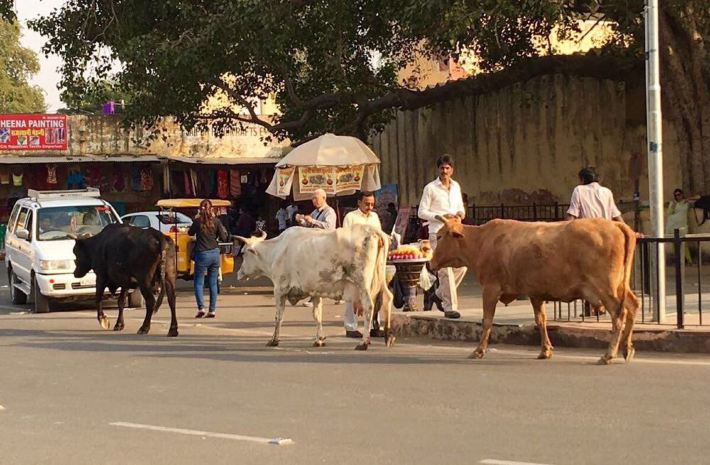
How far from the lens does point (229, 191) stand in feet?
126

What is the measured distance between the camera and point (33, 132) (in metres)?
36.5

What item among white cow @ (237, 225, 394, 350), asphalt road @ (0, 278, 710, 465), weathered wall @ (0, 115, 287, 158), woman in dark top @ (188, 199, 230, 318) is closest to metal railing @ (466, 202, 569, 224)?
weathered wall @ (0, 115, 287, 158)

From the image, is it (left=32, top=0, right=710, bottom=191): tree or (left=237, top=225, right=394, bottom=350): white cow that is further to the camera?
(left=32, top=0, right=710, bottom=191): tree

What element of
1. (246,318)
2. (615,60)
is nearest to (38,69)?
(615,60)

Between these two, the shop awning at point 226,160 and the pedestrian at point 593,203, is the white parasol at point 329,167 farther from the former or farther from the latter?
the shop awning at point 226,160

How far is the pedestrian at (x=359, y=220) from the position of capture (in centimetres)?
1289

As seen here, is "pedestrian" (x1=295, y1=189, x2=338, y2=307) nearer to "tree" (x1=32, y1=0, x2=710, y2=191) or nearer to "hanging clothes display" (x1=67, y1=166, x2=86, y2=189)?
"tree" (x1=32, y1=0, x2=710, y2=191)

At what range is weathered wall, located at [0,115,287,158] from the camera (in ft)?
122

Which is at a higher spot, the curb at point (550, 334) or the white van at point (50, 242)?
the white van at point (50, 242)

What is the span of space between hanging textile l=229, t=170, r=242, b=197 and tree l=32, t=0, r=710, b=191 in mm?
10209

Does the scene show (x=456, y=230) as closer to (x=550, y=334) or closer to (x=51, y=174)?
(x=550, y=334)

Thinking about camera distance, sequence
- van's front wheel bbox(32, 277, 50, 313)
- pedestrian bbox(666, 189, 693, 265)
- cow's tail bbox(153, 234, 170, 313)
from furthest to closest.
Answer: pedestrian bbox(666, 189, 693, 265) < van's front wheel bbox(32, 277, 50, 313) < cow's tail bbox(153, 234, 170, 313)

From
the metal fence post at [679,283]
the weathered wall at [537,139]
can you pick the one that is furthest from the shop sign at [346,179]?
the metal fence post at [679,283]

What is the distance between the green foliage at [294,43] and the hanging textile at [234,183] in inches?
346
